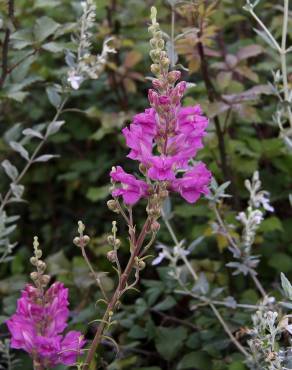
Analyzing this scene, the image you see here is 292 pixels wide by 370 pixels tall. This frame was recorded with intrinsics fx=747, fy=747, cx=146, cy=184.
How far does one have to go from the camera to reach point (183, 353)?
239cm

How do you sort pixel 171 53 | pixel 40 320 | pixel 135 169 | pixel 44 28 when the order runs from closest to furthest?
pixel 40 320 < pixel 171 53 < pixel 44 28 < pixel 135 169

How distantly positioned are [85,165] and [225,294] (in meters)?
0.91

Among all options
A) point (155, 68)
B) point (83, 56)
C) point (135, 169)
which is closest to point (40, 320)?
point (155, 68)

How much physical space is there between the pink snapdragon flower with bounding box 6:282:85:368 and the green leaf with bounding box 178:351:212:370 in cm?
79

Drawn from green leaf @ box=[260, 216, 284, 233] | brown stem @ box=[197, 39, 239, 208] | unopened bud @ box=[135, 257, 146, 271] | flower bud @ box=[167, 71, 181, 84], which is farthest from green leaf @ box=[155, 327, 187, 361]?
flower bud @ box=[167, 71, 181, 84]

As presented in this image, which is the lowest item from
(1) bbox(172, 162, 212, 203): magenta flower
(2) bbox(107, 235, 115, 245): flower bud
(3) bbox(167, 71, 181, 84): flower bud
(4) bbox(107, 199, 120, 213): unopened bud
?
(2) bbox(107, 235, 115, 245): flower bud

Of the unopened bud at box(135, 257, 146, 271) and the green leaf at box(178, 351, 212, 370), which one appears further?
the green leaf at box(178, 351, 212, 370)

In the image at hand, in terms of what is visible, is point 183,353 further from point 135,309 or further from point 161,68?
point 161,68

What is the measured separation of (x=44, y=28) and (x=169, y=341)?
1.03 meters

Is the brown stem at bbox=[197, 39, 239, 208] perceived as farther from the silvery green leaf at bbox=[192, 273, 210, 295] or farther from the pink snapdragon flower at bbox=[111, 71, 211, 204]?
the pink snapdragon flower at bbox=[111, 71, 211, 204]

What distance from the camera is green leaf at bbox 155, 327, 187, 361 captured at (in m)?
2.22

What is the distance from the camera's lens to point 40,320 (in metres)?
1.38

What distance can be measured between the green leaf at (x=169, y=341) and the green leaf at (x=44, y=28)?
0.96m

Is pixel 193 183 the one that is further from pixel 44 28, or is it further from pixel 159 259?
pixel 44 28
